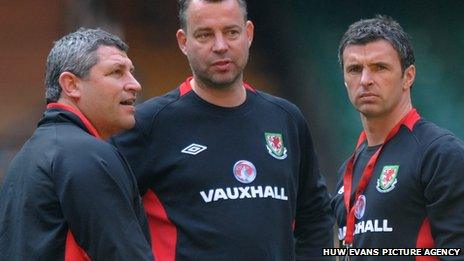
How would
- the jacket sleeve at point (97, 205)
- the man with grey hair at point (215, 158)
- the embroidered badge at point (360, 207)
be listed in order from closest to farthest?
the jacket sleeve at point (97, 205)
the man with grey hair at point (215, 158)
the embroidered badge at point (360, 207)

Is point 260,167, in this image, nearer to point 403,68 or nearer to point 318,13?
point 403,68

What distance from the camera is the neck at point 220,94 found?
340 centimetres

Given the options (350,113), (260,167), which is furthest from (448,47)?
(260,167)

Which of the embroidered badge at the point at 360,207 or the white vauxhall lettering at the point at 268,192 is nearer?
the white vauxhall lettering at the point at 268,192

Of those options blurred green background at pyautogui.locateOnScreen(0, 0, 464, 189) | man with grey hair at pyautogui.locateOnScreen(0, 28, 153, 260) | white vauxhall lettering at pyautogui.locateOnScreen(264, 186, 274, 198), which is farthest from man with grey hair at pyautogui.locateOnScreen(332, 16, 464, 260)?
blurred green background at pyautogui.locateOnScreen(0, 0, 464, 189)

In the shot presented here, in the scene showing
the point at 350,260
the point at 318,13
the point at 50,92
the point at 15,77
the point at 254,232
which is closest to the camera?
the point at 50,92

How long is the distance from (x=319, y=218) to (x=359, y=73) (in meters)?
0.56

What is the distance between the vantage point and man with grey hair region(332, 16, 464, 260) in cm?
332

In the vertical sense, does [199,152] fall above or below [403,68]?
below

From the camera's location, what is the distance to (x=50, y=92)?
2.95 meters

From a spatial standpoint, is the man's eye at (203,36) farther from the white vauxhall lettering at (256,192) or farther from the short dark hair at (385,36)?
the short dark hair at (385,36)

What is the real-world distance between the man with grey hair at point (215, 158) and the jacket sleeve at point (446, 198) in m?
0.47

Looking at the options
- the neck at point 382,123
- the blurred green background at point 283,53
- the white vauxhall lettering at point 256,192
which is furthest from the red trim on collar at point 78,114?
the blurred green background at point 283,53

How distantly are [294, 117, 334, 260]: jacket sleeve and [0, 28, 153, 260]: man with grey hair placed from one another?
881 mm
